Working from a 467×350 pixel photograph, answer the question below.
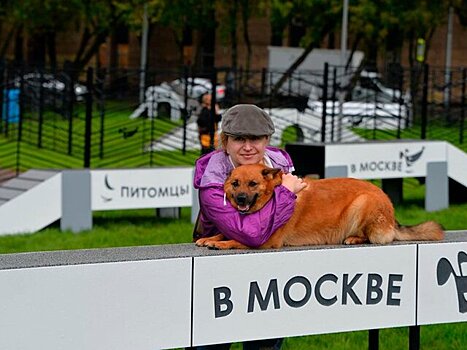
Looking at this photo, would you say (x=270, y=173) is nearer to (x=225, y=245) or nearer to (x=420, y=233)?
(x=225, y=245)

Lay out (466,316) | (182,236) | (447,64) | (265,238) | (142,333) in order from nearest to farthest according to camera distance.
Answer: (142,333)
(265,238)
(466,316)
(182,236)
(447,64)

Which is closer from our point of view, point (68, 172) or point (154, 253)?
point (154, 253)

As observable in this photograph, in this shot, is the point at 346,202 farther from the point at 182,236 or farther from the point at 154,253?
the point at 182,236

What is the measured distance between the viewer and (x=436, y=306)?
5957 millimetres

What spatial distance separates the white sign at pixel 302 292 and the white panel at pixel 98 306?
0.13 metres

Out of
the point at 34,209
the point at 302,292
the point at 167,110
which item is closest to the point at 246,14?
the point at 167,110

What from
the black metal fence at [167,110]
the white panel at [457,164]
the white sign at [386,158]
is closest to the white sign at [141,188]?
the white sign at [386,158]

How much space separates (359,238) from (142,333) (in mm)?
1434

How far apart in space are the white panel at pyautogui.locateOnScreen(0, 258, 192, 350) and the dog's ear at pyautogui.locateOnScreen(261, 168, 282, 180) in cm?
63

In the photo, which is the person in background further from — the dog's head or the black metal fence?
the dog's head

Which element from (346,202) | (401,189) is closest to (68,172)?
(401,189)

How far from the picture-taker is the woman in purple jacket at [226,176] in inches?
220

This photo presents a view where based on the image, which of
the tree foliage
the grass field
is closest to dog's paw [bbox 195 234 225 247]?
the grass field

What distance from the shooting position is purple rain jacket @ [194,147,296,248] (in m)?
Result: 5.58
